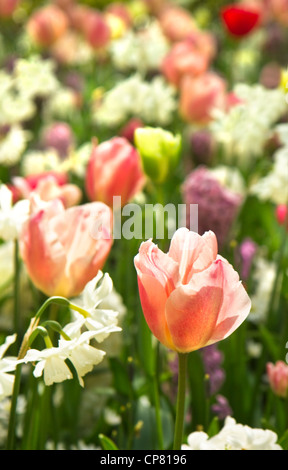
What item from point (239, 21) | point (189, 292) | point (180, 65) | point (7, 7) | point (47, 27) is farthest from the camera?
point (7, 7)

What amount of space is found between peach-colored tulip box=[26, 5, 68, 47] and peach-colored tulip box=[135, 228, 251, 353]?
5.07ft

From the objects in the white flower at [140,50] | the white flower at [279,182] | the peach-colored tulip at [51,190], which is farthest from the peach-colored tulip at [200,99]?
the peach-colored tulip at [51,190]

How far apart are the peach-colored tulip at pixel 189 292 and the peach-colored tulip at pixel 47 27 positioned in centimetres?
154

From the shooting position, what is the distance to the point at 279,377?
0.61m

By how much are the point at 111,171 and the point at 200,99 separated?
579mm

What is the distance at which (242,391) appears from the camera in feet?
2.43

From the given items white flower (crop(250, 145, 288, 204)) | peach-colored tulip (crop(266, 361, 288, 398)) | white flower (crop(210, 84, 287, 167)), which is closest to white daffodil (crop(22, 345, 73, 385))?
peach-colored tulip (crop(266, 361, 288, 398))

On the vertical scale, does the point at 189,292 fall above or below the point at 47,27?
below

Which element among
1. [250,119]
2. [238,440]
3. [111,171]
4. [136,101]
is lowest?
[238,440]

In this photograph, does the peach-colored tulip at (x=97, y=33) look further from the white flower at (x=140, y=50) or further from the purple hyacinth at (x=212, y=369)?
the purple hyacinth at (x=212, y=369)

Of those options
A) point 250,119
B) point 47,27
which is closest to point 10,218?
point 250,119

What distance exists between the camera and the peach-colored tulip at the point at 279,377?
61 centimetres

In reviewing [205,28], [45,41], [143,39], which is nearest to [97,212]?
[143,39]

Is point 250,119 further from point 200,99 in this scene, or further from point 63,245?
point 63,245
